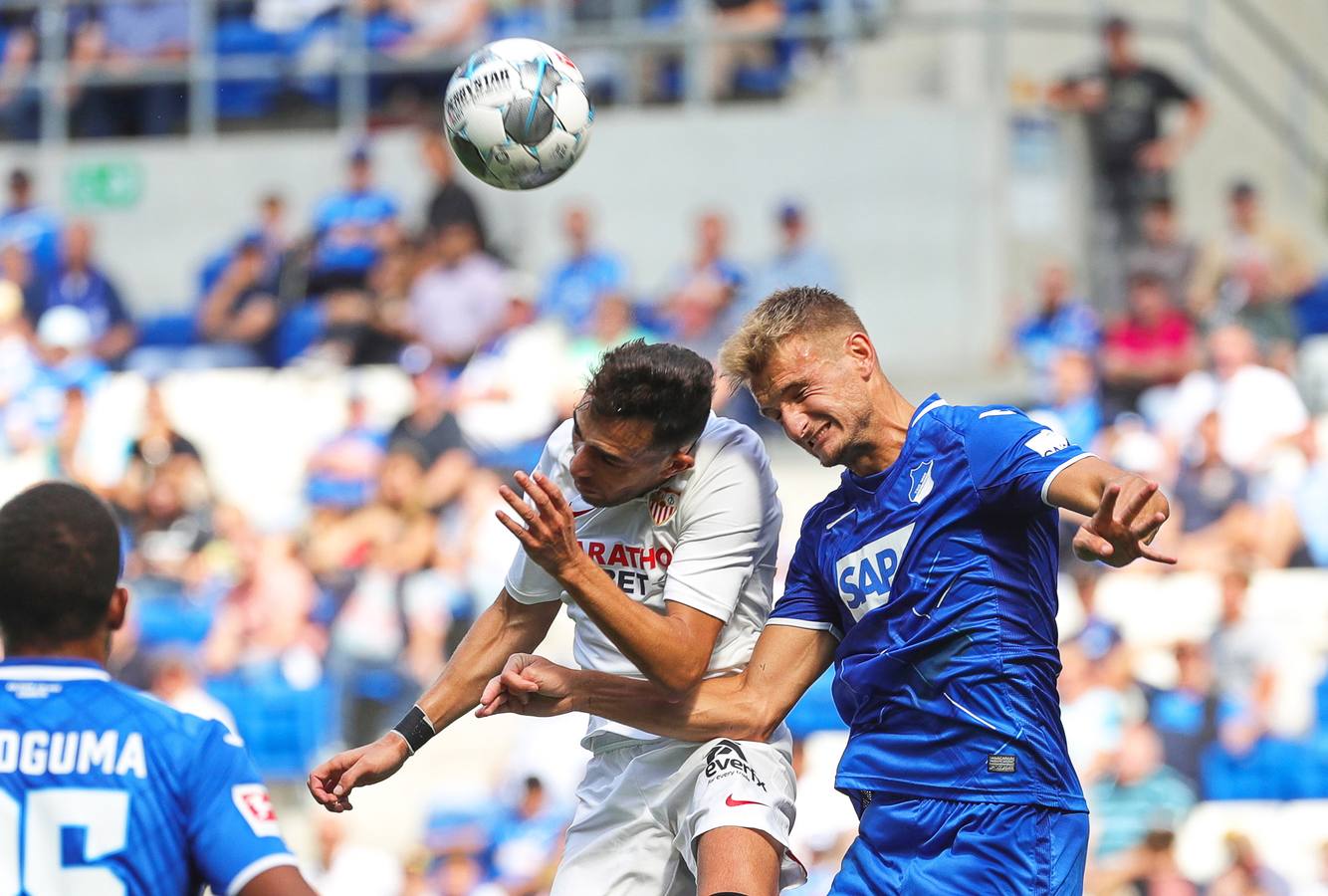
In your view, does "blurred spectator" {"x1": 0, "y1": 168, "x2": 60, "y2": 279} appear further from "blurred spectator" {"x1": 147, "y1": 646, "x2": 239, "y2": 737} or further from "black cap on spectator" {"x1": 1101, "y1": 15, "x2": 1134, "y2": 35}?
"black cap on spectator" {"x1": 1101, "y1": 15, "x2": 1134, "y2": 35}

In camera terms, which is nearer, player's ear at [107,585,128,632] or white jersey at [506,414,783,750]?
player's ear at [107,585,128,632]

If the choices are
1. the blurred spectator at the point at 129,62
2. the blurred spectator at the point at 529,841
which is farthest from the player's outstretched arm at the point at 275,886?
the blurred spectator at the point at 129,62

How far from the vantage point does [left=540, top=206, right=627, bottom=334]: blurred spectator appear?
44.7ft

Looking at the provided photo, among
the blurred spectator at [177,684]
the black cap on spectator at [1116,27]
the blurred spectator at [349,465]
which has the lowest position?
the blurred spectator at [177,684]

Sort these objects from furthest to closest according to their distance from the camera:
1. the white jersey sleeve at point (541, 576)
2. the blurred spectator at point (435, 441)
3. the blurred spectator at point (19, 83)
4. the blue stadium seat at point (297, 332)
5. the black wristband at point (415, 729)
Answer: the blurred spectator at point (19, 83) < the blue stadium seat at point (297, 332) < the blurred spectator at point (435, 441) < the white jersey sleeve at point (541, 576) < the black wristband at point (415, 729)

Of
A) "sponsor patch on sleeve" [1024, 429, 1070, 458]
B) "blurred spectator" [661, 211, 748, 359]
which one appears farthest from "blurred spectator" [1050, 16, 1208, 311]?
"sponsor patch on sleeve" [1024, 429, 1070, 458]

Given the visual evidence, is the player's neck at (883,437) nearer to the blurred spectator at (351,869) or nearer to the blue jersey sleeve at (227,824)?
the blue jersey sleeve at (227,824)

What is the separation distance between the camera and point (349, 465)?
12.7m

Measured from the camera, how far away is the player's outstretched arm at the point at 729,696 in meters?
4.96

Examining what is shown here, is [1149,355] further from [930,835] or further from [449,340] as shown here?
[930,835]

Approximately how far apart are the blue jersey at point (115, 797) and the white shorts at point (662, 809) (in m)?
1.69

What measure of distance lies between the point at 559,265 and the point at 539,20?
285 cm

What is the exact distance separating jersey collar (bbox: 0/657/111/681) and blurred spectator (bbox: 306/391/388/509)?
8.80m

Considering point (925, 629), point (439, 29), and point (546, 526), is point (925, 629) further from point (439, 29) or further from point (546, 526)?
point (439, 29)
